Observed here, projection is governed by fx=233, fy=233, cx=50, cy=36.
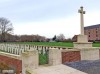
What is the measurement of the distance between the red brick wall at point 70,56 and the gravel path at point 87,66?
336mm

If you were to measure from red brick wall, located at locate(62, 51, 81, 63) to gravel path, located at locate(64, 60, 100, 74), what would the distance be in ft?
1.10

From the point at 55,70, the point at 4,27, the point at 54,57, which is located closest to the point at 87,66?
the point at 54,57

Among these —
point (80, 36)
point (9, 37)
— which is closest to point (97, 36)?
point (9, 37)

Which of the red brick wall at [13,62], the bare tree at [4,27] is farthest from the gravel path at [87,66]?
the bare tree at [4,27]

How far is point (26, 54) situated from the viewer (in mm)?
10969

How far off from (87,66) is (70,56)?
4.54 ft

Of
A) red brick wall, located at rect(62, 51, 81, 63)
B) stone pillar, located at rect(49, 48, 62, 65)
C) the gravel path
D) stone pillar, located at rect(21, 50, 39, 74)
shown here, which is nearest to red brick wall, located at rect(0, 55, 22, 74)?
stone pillar, located at rect(21, 50, 39, 74)

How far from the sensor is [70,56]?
1317cm

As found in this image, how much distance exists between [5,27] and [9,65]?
65.5 meters

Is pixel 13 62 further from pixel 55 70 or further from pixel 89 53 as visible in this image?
pixel 89 53

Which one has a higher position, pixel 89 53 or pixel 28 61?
pixel 89 53

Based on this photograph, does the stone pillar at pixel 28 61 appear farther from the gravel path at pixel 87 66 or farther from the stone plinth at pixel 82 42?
the stone plinth at pixel 82 42

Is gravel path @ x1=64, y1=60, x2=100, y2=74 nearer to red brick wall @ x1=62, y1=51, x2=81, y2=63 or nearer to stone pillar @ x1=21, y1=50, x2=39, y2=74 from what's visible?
red brick wall @ x1=62, y1=51, x2=81, y2=63

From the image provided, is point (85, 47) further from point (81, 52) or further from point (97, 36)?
point (97, 36)
